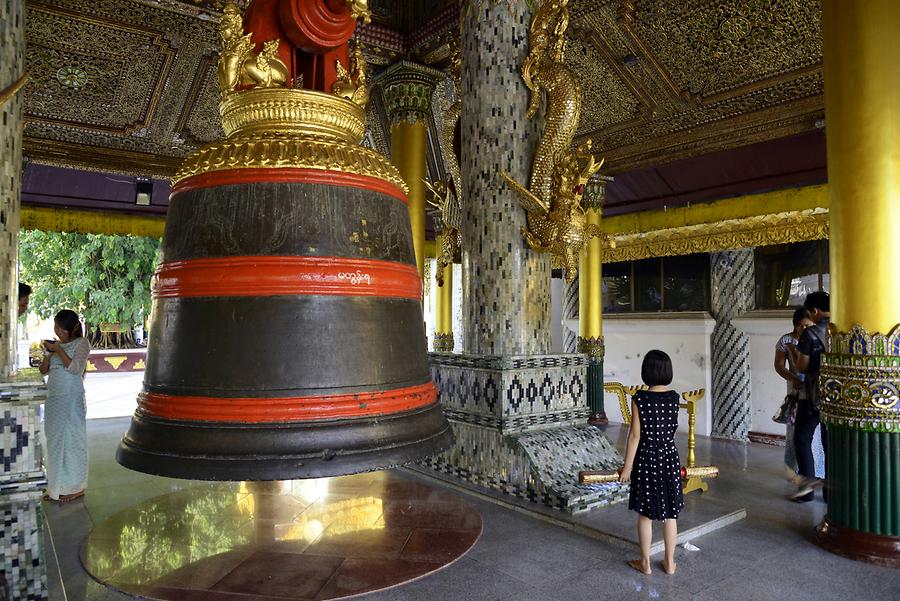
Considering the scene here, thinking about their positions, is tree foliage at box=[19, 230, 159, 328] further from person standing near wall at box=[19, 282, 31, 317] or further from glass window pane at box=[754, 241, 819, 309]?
glass window pane at box=[754, 241, 819, 309]

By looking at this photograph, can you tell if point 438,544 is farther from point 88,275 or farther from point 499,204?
point 88,275

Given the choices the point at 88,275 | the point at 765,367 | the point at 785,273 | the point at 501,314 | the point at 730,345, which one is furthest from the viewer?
the point at 88,275

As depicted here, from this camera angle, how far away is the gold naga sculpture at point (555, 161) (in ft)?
13.0

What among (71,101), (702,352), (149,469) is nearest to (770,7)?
(702,352)

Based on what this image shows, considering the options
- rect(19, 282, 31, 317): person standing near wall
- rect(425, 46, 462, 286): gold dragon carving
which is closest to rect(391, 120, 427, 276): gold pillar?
rect(425, 46, 462, 286): gold dragon carving

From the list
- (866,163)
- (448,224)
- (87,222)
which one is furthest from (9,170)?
(87,222)

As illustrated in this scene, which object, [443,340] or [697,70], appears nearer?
[697,70]

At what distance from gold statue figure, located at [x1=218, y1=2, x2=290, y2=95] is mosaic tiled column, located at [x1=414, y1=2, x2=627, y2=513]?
10.2ft

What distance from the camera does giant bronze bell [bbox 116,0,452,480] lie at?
89 centimetres

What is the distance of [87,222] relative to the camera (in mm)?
9719

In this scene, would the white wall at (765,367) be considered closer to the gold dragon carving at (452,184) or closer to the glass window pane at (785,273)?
the glass window pane at (785,273)

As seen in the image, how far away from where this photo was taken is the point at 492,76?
4246mm

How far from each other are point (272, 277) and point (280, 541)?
2.20 m

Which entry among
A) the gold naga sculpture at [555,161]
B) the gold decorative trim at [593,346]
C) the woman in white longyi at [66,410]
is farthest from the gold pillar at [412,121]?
the woman in white longyi at [66,410]
